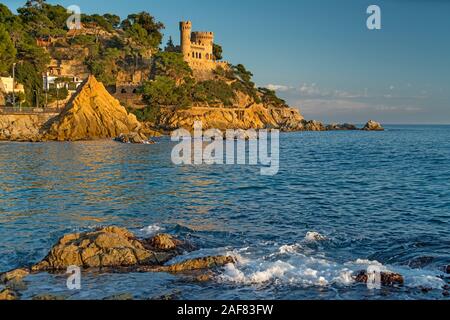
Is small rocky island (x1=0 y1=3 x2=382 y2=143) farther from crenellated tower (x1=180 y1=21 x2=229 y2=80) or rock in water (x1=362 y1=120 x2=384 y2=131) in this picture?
rock in water (x1=362 y1=120 x2=384 y2=131)

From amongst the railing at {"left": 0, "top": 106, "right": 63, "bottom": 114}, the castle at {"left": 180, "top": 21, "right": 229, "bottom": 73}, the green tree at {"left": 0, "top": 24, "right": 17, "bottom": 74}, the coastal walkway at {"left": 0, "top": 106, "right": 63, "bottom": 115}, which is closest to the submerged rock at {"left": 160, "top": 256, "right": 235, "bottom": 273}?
the coastal walkway at {"left": 0, "top": 106, "right": 63, "bottom": 115}

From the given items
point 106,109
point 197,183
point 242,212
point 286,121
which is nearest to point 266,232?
point 242,212

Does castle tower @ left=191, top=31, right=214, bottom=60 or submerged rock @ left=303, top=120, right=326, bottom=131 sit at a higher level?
castle tower @ left=191, top=31, right=214, bottom=60

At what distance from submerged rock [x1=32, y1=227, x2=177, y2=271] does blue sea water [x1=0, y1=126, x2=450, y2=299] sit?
699 mm

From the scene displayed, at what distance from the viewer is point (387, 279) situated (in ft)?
37.5

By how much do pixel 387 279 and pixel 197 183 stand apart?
2080cm

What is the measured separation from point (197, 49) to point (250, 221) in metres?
113

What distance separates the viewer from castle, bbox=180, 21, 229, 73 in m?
124

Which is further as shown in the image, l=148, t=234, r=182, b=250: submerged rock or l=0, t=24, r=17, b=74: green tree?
l=0, t=24, r=17, b=74: green tree

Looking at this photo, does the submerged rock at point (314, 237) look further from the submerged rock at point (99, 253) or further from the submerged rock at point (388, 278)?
the submerged rock at point (99, 253)

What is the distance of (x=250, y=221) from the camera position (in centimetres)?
1900

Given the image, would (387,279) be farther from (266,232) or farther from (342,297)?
(266,232)

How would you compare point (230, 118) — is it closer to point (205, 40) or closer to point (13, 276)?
point (205, 40)

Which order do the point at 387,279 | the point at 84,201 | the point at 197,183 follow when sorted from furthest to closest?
the point at 197,183 < the point at 84,201 < the point at 387,279
